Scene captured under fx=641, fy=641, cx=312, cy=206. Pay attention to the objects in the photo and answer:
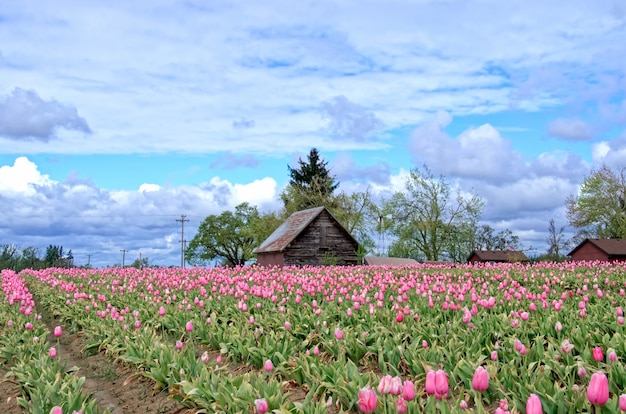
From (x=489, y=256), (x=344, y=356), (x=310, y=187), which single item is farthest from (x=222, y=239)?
(x=344, y=356)

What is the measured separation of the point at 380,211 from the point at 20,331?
5584cm

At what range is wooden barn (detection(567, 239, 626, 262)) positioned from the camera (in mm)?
55644

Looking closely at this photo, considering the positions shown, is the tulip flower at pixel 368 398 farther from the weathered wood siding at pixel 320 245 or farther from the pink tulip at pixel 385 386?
the weathered wood siding at pixel 320 245

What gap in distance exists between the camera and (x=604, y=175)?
65.4 metres

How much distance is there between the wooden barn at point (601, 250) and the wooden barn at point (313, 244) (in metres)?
24.4

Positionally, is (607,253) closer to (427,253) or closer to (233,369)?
(427,253)

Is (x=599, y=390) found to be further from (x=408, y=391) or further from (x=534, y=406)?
(x=408, y=391)

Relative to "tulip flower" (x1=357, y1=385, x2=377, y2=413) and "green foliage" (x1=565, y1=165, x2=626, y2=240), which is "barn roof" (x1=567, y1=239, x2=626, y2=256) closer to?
"green foliage" (x1=565, y1=165, x2=626, y2=240)

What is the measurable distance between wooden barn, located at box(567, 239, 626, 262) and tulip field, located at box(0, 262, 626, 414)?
45.1m

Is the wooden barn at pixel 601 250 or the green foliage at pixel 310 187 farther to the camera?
the green foliage at pixel 310 187

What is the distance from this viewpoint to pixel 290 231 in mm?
45438

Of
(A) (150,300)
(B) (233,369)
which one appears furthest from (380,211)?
(B) (233,369)

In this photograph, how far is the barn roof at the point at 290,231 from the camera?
43.8m

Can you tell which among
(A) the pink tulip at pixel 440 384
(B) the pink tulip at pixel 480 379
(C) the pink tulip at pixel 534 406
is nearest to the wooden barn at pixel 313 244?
(B) the pink tulip at pixel 480 379
